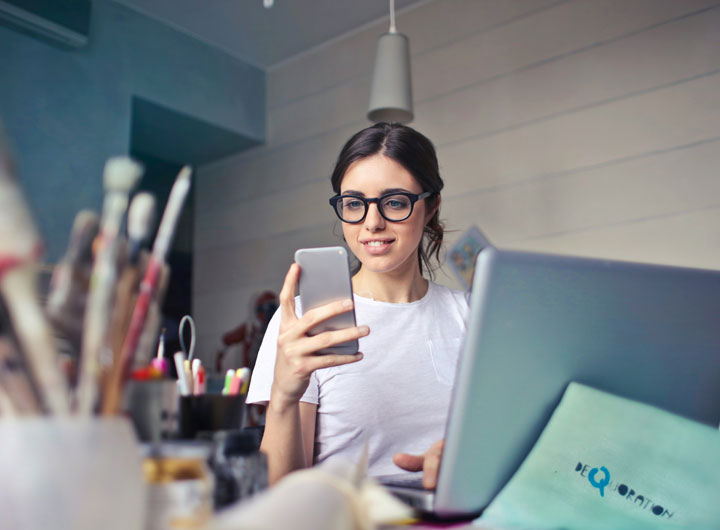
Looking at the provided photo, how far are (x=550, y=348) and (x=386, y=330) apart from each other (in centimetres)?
77

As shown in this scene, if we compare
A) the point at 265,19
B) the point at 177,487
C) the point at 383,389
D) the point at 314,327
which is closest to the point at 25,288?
the point at 177,487

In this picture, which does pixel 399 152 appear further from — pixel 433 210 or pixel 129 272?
pixel 129 272

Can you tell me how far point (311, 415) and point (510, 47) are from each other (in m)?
2.40

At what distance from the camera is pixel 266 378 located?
1.24 metres

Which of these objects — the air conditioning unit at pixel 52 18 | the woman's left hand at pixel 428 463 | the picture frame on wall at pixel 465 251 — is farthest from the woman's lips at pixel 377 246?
the air conditioning unit at pixel 52 18

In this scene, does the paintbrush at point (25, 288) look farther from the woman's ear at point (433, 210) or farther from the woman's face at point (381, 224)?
the woman's ear at point (433, 210)

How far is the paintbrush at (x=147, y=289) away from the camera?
1.37 ft

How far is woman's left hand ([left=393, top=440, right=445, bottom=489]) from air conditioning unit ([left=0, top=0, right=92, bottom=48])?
110 inches

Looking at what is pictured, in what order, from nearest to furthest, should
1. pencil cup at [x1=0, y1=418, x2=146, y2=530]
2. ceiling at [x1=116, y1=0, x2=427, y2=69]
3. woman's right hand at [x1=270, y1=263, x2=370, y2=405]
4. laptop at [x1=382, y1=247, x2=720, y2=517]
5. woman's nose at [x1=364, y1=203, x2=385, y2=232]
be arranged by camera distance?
1. pencil cup at [x1=0, y1=418, x2=146, y2=530]
2. laptop at [x1=382, y1=247, x2=720, y2=517]
3. woman's right hand at [x1=270, y1=263, x2=370, y2=405]
4. woman's nose at [x1=364, y1=203, x2=385, y2=232]
5. ceiling at [x1=116, y1=0, x2=427, y2=69]

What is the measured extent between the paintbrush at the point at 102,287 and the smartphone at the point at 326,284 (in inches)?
20.4

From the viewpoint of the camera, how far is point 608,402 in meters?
0.67

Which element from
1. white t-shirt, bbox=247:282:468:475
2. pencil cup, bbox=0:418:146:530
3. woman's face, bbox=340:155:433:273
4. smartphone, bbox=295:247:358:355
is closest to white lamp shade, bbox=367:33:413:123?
woman's face, bbox=340:155:433:273

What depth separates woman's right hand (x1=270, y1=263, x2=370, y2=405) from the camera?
36.2 inches

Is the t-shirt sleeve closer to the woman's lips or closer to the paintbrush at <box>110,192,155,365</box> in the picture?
the woman's lips
